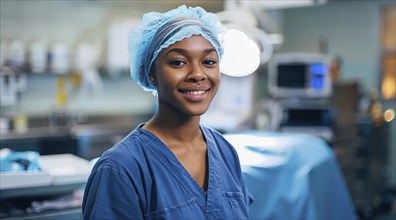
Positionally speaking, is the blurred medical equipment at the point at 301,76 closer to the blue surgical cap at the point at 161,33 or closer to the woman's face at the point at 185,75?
the blue surgical cap at the point at 161,33

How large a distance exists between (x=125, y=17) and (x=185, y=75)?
4380mm

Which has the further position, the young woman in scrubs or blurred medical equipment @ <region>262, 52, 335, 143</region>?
blurred medical equipment @ <region>262, 52, 335, 143</region>

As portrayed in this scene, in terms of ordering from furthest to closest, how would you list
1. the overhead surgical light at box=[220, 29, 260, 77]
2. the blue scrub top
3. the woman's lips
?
the overhead surgical light at box=[220, 29, 260, 77] → the woman's lips → the blue scrub top

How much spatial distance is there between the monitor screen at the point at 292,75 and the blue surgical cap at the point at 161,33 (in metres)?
3.49

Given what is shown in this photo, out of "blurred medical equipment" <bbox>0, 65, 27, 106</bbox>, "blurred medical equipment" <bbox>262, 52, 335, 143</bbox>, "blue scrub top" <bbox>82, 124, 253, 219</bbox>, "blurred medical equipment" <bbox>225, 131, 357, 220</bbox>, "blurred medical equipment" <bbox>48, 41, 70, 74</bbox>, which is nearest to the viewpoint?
"blue scrub top" <bbox>82, 124, 253, 219</bbox>

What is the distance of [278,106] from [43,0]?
8.40 ft

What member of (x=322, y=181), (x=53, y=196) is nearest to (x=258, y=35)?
(x=322, y=181)

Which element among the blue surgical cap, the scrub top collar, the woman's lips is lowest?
the scrub top collar

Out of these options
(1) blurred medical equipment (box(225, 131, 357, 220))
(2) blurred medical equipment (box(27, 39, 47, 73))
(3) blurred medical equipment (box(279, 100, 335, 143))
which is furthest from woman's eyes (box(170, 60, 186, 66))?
(2) blurred medical equipment (box(27, 39, 47, 73))

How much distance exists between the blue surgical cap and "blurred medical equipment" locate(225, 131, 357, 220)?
0.74 m

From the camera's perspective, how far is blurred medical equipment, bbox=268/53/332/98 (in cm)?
478

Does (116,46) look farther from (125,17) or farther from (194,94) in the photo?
(194,94)

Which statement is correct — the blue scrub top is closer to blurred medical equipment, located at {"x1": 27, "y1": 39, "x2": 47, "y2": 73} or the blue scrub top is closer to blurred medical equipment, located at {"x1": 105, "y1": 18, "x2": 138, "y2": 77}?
blurred medical equipment, located at {"x1": 27, "y1": 39, "x2": 47, "y2": 73}

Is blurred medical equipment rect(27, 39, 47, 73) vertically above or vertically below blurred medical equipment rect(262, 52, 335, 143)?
above
